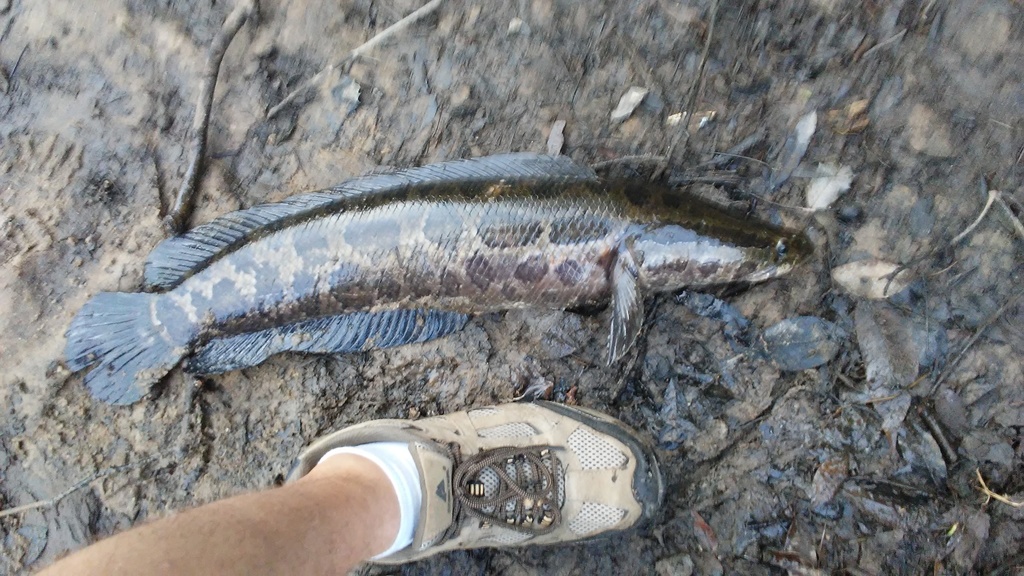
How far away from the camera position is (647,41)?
3.31 m

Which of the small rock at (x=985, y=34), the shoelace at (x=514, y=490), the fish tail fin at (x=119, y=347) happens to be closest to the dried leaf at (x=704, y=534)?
the shoelace at (x=514, y=490)

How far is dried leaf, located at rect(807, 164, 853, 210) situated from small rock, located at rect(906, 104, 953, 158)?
0.36m

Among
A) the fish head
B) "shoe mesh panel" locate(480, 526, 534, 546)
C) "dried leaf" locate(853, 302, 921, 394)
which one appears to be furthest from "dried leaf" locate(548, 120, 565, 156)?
"shoe mesh panel" locate(480, 526, 534, 546)

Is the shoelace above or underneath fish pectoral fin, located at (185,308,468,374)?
underneath

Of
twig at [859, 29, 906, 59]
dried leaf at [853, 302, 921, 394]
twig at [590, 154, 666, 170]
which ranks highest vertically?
twig at [859, 29, 906, 59]

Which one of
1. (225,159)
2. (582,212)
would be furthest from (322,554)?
(225,159)

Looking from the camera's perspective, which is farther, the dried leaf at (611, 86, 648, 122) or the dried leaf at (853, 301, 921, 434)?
the dried leaf at (611, 86, 648, 122)

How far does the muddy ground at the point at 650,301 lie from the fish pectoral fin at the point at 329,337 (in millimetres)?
108

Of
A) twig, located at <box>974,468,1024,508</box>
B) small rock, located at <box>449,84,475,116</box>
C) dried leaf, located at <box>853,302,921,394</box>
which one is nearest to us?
twig, located at <box>974,468,1024,508</box>

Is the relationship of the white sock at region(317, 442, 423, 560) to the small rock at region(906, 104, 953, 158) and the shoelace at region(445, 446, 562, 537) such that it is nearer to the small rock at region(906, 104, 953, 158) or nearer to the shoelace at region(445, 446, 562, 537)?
the shoelace at region(445, 446, 562, 537)

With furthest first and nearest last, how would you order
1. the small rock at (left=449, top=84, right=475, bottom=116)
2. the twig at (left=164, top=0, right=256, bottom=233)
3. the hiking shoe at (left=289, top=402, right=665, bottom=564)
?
the small rock at (left=449, top=84, right=475, bottom=116) → the twig at (left=164, top=0, right=256, bottom=233) → the hiking shoe at (left=289, top=402, right=665, bottom=564)

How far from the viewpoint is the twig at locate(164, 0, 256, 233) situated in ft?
10.8

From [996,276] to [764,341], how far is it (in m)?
1.19

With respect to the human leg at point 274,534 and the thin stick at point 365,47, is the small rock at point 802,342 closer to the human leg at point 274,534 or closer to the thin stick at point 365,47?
the human leg at point 274,534
